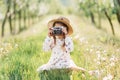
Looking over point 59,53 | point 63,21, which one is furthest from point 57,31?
point 59,53

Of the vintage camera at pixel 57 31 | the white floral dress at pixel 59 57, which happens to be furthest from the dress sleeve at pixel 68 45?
the vintage camera at pixel 57 31

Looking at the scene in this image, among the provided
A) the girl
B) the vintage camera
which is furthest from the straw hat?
the vintage camera

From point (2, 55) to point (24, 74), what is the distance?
8.40 ft

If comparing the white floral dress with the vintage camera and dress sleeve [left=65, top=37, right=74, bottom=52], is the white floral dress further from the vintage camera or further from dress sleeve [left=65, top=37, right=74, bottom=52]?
the vintage camera

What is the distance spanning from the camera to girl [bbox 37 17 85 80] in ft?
28.5

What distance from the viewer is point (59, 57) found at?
9148mm

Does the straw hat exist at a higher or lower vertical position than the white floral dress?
higher

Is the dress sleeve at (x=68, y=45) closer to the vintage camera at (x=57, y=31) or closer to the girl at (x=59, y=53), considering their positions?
the girl at (x=59, y=53)

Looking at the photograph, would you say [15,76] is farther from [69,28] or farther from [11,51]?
[11,51]

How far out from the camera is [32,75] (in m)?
8.52

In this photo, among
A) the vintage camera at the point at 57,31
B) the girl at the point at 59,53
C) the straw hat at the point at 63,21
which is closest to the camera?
the girl at the point at 59,53

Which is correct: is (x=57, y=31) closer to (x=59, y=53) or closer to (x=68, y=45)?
(x=68, y=45)

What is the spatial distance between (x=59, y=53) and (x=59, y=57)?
117 mm

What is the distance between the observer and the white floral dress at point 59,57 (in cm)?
891
